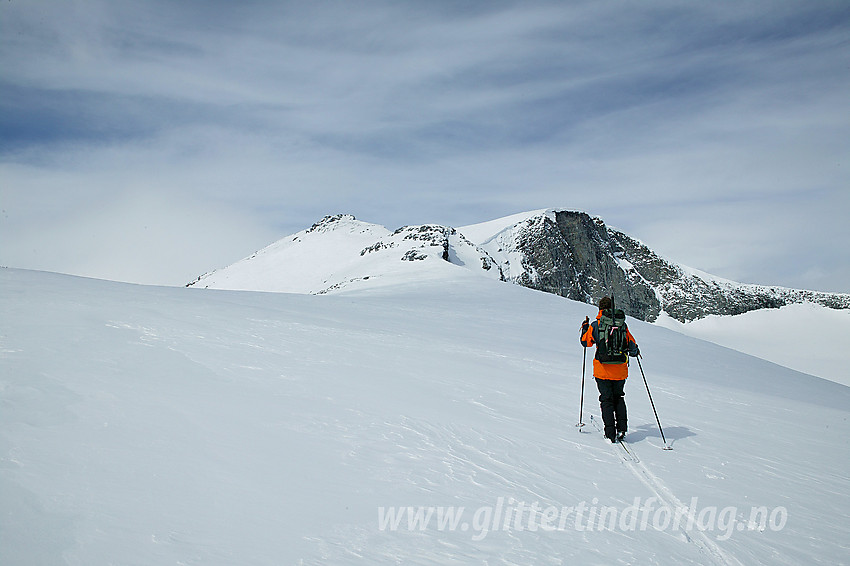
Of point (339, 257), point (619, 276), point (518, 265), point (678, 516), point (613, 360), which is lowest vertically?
point (678, 516)

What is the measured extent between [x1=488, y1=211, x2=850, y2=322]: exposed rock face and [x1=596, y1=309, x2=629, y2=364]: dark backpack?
10416 centimetres

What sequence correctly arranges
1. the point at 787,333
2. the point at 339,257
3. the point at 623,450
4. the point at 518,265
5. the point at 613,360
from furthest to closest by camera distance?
the point at 787,333, the point at 518,265, the point at 339,257, the point at 613,360, the point at 623,450

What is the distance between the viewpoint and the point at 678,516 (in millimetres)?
5109

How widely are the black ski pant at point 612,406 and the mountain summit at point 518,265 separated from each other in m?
24.3

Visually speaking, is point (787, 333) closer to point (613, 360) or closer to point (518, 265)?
point (518, 265)

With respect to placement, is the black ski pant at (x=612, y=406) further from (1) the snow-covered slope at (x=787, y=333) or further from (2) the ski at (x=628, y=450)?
(1) the snow-covered slope at (x=787, y=333)

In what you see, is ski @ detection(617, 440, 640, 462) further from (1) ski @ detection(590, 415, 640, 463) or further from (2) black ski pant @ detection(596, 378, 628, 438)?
(2) black ski pant @ detection(596, 378, 628, 438)

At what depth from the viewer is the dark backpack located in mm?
7912

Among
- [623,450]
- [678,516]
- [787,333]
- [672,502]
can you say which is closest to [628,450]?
[623,450]

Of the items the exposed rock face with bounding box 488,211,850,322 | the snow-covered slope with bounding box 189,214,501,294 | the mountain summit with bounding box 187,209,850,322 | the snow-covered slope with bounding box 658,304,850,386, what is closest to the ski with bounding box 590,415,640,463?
the mountain summit with bounding box 187,209,850,322

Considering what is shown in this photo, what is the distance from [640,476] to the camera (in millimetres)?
6176

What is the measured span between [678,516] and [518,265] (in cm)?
10604

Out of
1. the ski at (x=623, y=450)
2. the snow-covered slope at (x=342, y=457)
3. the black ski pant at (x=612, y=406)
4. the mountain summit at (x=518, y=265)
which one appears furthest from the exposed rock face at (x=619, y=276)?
the ski at (x=623, y=450)

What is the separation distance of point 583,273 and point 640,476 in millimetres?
138926
